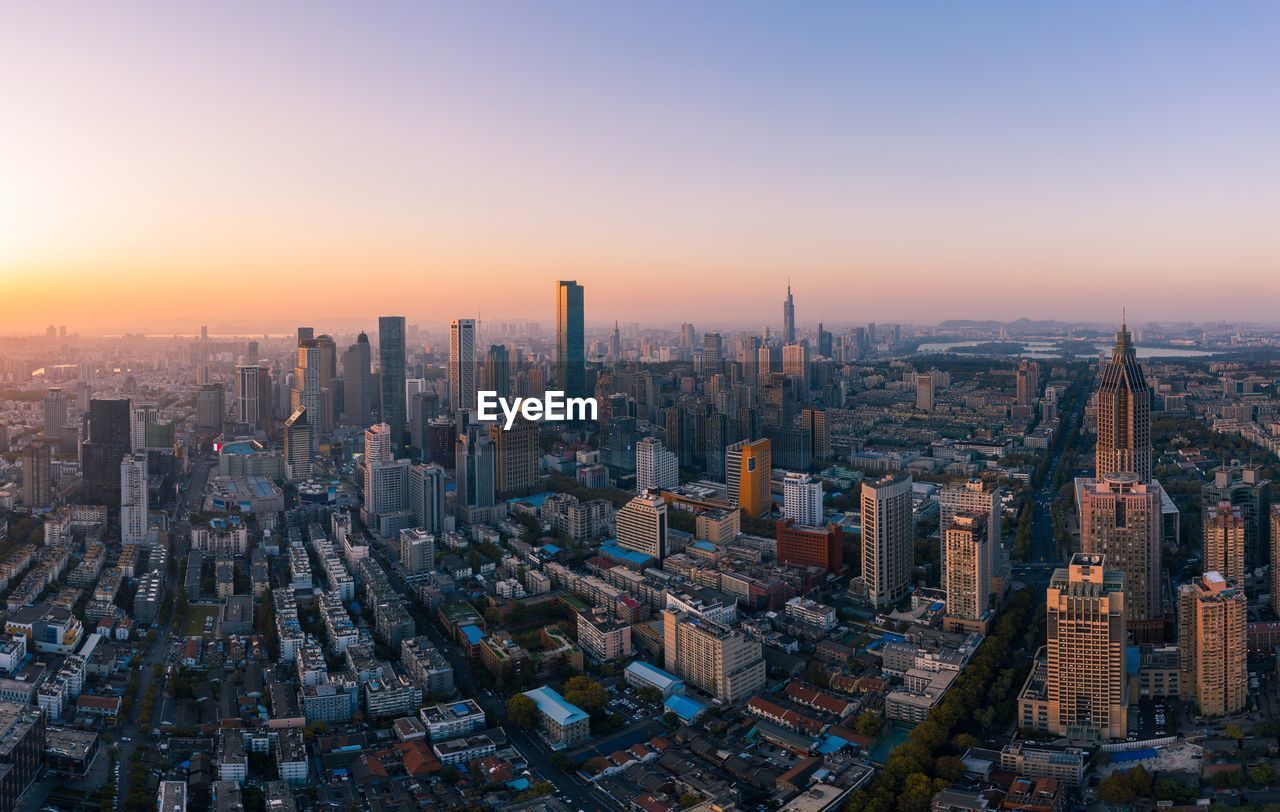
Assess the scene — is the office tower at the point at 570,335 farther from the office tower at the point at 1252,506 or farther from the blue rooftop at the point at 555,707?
the blue rooftop at the point at 555,707

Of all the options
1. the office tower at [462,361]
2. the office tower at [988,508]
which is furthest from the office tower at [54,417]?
the office tower at [988,508]

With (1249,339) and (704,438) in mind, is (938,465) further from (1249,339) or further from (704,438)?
(1249,339)

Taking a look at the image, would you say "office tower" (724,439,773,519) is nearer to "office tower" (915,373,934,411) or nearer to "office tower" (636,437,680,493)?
"office tower" (636,437,680,493)

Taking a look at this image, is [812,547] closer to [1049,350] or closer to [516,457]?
[516,457]

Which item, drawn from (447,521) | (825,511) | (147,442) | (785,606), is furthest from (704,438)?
(147,442)

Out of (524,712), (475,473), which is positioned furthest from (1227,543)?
(475,473)
